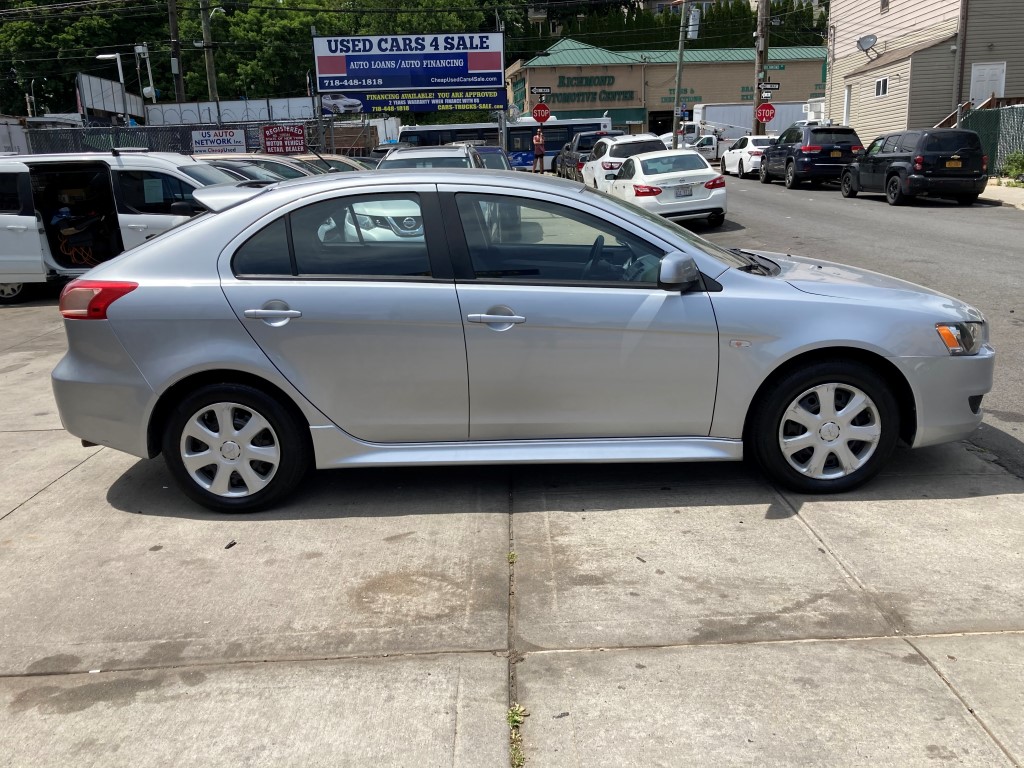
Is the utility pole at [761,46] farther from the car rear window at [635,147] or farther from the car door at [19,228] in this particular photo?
the car door at [19,228]

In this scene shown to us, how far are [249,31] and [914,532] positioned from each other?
65656mm

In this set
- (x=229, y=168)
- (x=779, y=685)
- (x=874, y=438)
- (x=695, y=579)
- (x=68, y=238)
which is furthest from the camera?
(x=229, y=168)

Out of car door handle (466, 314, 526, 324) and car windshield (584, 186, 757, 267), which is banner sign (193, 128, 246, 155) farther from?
car door handle (466, 314, 526, 324)

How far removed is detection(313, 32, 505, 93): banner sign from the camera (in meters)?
28.8

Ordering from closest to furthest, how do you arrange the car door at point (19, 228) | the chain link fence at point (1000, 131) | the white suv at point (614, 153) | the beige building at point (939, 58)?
the car door at point (19, 228) < the white suv at point (614, 153) < the chain link fence at point (1000, 131) < the beige building at point (939, 58)

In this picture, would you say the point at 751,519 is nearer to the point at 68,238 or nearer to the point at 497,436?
the point at 497,436

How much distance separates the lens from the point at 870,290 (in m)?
4.72

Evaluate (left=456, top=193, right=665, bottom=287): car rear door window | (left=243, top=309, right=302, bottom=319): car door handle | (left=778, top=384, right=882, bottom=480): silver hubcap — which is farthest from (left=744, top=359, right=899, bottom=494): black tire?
(left=243, top=309, right=302, bottom=319): car door handle

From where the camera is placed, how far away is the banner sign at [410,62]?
28.8m

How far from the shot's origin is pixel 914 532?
4281 millimetres

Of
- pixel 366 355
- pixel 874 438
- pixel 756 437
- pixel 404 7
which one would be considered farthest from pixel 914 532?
pixel 404 7

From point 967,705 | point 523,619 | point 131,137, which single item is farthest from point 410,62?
point 967,705

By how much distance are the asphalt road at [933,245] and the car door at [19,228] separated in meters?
10.3

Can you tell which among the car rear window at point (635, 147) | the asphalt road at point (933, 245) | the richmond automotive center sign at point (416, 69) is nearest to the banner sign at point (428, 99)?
the richmond automotive center sign at point (416, 69)
